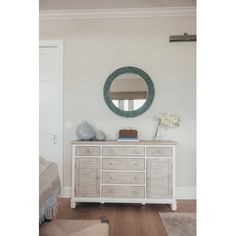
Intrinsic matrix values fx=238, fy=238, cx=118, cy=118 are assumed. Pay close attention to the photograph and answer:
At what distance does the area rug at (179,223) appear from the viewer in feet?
8.04

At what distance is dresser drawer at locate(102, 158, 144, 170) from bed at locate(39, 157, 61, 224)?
1094 mm

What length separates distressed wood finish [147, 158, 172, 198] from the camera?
3.14m

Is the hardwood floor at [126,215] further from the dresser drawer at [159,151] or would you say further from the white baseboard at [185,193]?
the dresser drawer at [159,151]

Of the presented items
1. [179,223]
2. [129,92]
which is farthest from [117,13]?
[179,223]

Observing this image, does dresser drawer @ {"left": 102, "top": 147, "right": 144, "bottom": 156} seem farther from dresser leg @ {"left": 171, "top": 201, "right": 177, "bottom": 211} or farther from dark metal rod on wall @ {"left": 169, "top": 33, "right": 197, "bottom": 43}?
dark metal rod on wall @ {"left": 169, "top": 33, "right": 197, "bottom": 43}

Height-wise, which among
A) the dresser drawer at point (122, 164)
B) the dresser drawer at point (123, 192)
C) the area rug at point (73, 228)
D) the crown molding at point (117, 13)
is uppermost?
the crown molding at point (117, 13)

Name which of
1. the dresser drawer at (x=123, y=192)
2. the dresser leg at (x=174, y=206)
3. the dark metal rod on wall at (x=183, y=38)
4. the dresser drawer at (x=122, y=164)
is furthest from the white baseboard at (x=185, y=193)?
the dark metal rod on wall at (x=183, y=38)

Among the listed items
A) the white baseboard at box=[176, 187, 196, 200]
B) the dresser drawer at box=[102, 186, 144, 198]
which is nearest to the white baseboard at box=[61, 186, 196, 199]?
the white baseboard at box=[176, 187, 196, 200]

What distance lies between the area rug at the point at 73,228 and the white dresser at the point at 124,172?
1.09 metres

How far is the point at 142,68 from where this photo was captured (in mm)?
3693

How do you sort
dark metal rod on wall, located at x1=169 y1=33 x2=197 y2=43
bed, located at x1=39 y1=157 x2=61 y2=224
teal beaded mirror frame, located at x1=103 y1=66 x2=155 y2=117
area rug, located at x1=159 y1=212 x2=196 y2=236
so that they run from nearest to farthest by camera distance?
bed, located at x1=39 y1=157 x2=61 y2=224, area rug, located at x1=159 y1=212 x2=196 y2=236, dark metal rod on wall, located at x1=169 y1=33 x2=197 y2=43, teal beaded mirror frame, located at x1=103 y1=66 x2=155 y2=117

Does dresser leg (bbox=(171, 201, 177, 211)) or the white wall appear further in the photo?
the white wall
